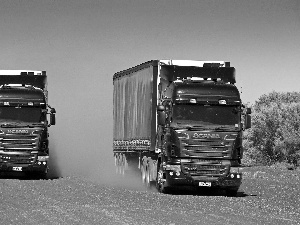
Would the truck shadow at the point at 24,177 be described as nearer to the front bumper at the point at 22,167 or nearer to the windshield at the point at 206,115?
the front bumper at the point at 22,167

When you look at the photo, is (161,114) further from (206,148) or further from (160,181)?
(160,181)

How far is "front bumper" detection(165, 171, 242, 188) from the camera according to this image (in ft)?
92.0

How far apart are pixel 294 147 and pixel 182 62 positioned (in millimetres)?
48913

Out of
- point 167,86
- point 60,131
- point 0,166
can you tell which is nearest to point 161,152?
point 167,86

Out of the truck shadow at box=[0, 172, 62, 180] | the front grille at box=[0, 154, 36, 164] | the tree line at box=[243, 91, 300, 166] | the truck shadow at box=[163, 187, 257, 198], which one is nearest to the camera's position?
the truck shadow at box=[163, 187, 257, 198]

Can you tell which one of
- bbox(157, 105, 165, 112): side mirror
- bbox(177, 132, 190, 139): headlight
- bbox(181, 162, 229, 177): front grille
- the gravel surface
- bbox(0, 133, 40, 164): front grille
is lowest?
the gravel surface

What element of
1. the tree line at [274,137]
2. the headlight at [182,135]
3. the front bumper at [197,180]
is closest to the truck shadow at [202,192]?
the front bumper at [197,180]

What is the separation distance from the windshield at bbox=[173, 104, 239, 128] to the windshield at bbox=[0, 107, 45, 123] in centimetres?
1037

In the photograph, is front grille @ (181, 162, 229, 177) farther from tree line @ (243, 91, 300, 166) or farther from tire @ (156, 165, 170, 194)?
tree line @ (243, 91, 300, 166)

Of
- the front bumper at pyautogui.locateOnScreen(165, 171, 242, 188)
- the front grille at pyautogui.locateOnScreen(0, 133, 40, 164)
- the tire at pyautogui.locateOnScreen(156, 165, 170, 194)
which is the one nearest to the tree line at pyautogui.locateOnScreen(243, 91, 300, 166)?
the front grille at pyautogui.locateOnScreen(0, 133, 40, 164)

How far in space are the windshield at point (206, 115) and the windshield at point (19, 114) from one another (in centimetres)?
1037

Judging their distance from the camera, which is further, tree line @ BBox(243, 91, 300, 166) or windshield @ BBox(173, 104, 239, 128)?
tree line @ BBox(243, 91, 300, 166)

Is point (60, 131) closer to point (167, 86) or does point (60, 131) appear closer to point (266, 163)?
point (266, 163)

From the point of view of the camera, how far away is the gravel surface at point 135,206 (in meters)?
18.8
